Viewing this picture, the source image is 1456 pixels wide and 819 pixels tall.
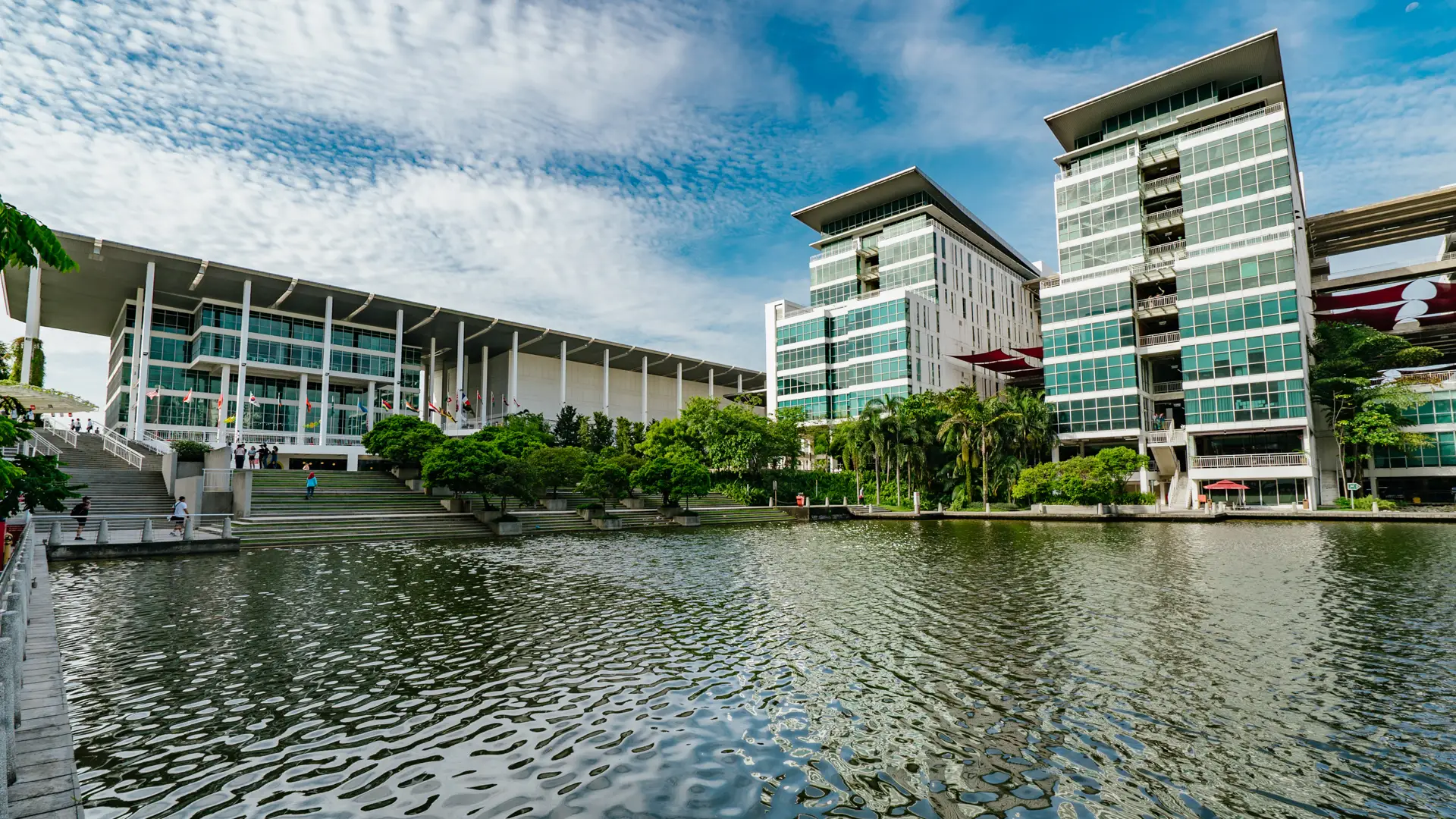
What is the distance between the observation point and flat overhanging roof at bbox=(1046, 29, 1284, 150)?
49.1m

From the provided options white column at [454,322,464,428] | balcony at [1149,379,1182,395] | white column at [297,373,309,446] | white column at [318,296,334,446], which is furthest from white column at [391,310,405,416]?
balcony at [1149,379,1182,395]

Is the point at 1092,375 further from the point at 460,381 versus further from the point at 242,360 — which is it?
the point at 242,360

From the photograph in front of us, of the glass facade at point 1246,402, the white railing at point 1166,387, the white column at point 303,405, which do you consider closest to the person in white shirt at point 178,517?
the white column at point 303,405

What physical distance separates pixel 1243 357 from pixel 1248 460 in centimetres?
708

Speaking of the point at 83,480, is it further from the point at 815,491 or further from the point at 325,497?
the point at 815,491

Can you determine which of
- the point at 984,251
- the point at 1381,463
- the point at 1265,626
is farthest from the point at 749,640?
the point at 984,251

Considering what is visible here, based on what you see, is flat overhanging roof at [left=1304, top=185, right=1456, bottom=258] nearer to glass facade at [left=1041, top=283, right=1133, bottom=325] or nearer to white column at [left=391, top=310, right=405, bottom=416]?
glass facade at [left=1041, top=283, right=1133, bottom=325]

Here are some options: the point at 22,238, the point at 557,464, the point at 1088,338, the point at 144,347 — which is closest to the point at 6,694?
the point at 22,238

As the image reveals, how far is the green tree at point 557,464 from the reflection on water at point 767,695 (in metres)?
18.0

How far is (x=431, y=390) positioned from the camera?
8062cm

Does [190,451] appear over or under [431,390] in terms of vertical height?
→ under

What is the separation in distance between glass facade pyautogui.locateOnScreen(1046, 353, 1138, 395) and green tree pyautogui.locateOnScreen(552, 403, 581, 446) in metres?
43.0

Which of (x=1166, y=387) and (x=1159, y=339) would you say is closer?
(x=1159, y=339)

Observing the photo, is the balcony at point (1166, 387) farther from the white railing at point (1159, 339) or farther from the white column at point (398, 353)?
the white column at point (398, 353)
